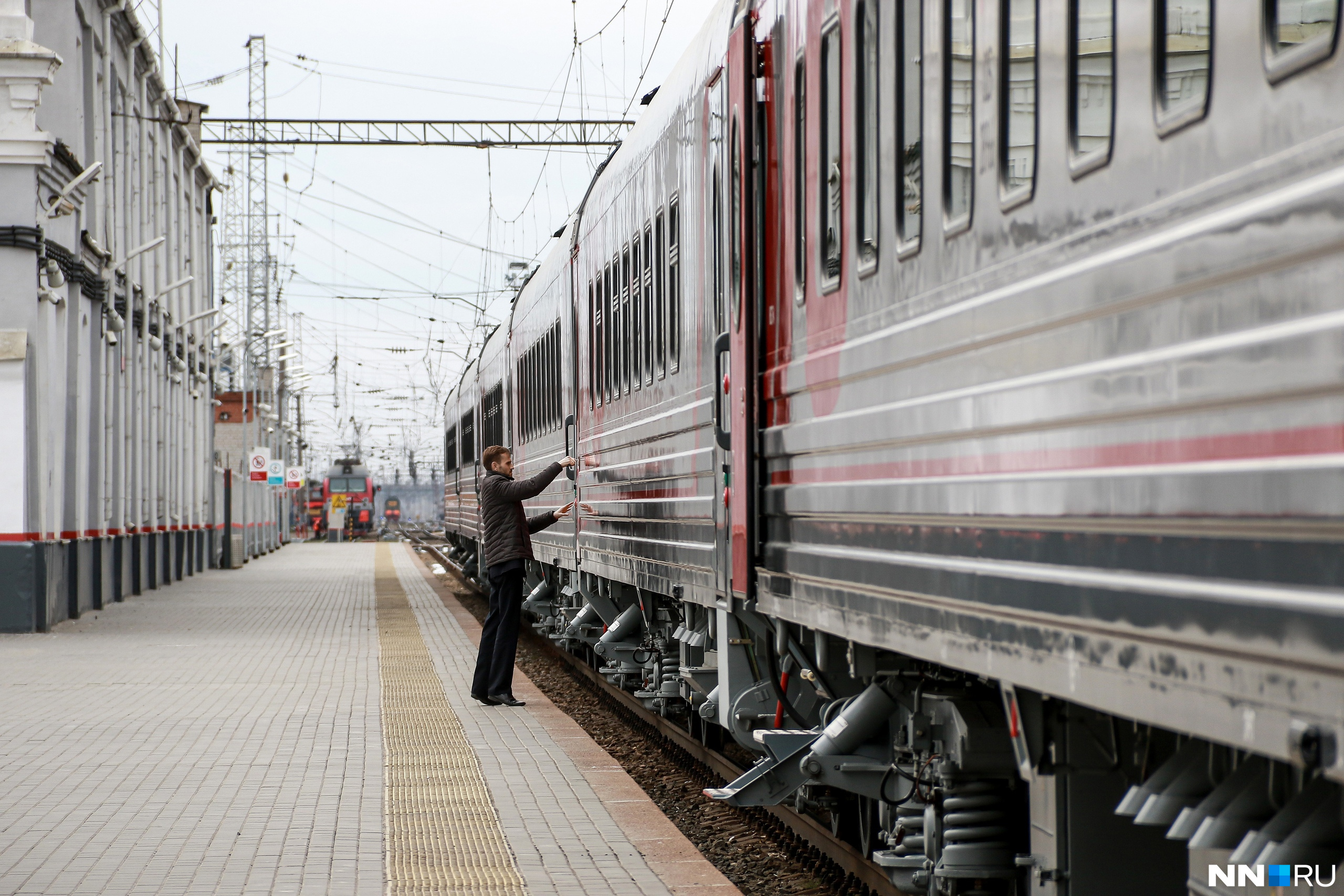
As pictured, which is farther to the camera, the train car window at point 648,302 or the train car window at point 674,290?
the train car window at point 648,302

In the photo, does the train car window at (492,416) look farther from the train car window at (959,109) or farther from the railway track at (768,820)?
the train car window at (959,109)

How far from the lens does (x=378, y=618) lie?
74.2ft

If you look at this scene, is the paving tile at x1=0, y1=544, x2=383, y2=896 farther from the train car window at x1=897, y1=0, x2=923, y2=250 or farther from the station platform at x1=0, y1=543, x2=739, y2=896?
the train car window at x1=897, y1=0, x2=923, y2=250

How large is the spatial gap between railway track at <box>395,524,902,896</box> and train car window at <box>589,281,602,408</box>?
227 centimetres

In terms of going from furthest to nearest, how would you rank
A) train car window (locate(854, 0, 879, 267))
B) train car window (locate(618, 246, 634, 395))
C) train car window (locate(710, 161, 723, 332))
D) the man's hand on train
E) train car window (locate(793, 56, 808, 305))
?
the man's hand on train
train car window (locate(618, 246, 634, 395))
train car window (locate(710, 161, 723, 332))
train car window (locate(793, 56, 808, 305))
train car window (locate(854, 0, 879, 267))

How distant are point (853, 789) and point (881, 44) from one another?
2596 millimetres

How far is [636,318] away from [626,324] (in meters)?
0.44

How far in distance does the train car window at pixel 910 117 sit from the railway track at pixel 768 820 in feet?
8.49

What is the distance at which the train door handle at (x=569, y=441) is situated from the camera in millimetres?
12750

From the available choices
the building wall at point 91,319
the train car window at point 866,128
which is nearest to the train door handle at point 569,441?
the train car window at point 866,128

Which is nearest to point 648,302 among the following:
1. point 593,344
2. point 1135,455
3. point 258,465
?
point 593,344

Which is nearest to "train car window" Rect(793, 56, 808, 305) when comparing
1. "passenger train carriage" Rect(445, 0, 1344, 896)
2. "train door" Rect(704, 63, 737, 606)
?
"passenger train carriage" Rect(445, 0, 1344, 896)

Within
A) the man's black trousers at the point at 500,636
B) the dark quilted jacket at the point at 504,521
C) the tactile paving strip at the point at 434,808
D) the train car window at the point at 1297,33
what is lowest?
the tactile paving strip at the point at 434,808

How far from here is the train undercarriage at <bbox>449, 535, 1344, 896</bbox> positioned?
127 inches
